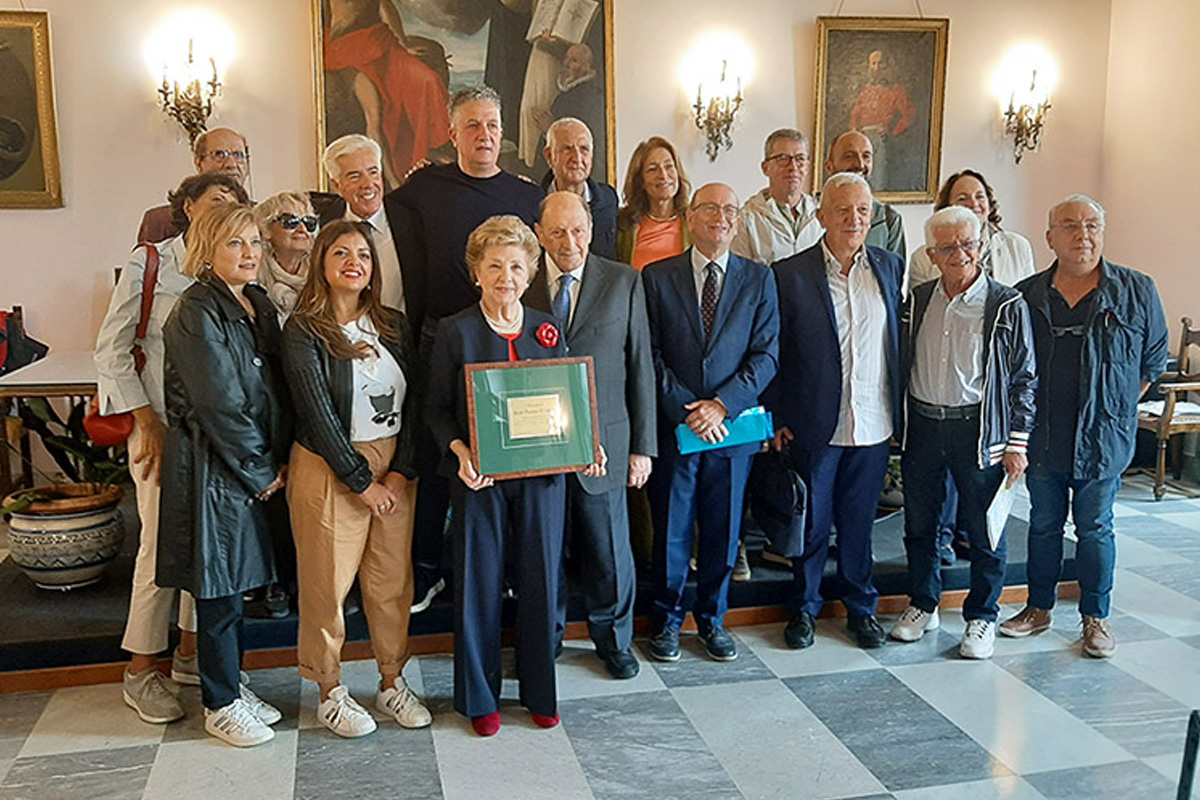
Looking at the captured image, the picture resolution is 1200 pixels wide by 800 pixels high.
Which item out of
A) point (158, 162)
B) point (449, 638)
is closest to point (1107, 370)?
point (449, 638)

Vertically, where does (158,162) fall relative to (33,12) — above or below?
below

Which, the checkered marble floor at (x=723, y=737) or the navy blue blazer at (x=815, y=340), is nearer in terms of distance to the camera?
the checkered marble floor at (x=723, y=737)

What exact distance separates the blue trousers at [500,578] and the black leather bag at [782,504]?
0.89 m

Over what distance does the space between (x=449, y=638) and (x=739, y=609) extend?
1068mm

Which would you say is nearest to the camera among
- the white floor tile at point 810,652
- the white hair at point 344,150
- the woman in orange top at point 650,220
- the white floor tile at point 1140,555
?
the white hair at point 344,150

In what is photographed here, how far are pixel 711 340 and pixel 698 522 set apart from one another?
66 cm

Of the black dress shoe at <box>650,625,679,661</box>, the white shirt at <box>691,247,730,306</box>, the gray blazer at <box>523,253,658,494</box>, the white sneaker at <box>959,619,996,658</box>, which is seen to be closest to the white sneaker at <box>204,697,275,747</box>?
the gray blazer at <box>523,253,658,494</box>

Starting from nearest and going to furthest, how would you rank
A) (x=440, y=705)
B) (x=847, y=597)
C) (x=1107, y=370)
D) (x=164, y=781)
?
1. (x=164, y=781)
2. (x=440, y=705)
3. (x=1107, y=370)
4. (x=847, y=597)

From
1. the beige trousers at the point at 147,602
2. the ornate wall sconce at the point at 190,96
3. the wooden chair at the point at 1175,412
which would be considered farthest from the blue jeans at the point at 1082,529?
the ornate wall sconce at the point at 190,96

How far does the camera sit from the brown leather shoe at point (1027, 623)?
366cm

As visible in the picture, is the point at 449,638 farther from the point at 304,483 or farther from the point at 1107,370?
the point at 1107,370

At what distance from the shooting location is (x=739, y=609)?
3777mm

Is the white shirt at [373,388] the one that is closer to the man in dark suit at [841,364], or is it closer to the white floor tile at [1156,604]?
the man in dark suit at [841,364]

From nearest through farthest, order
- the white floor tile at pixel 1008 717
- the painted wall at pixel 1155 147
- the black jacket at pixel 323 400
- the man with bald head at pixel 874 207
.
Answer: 1. the black jacket at pixel 323 400
2. the white floor tile at pixel 1008 717
3. the man with bald head at pixel 874 207
4. the painted wall at pixel 1155 147
